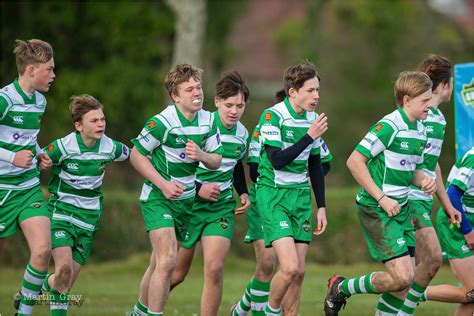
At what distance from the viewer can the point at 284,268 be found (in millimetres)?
8578

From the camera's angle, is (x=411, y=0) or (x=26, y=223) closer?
(x=26, y=223)

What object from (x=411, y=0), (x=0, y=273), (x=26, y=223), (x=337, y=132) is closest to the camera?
(x=26, y=223)

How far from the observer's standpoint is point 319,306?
1245 centimetres

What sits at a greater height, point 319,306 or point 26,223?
point 26,223

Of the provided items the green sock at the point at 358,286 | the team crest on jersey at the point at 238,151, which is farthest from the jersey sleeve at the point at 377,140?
the team crest on jersey at the point at 238,151

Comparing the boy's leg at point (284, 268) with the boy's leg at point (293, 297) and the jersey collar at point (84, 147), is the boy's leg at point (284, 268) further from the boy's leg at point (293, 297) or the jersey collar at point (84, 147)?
the jersey collar at point (84, 147)

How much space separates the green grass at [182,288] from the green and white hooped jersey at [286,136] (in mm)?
2751

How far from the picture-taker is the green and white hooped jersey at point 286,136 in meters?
8.89

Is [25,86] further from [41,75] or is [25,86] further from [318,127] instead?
[318,127]

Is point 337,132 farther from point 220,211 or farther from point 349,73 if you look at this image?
point 220,211

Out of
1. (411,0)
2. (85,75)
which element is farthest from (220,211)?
(411,0)

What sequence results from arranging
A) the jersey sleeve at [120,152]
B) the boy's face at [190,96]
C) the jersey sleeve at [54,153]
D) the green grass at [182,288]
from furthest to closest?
the green grass at [182,288] → the jersey sleeve at [120,152] → the jersey sleeve at [54,153] → the boy's face at [190,96]

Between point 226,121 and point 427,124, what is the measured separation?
1.96 metres

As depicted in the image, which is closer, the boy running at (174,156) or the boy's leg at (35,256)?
the boy's leg at (35,256)
